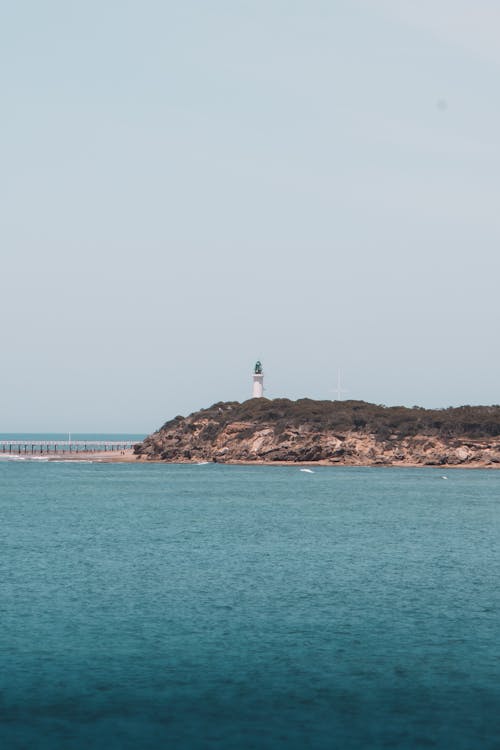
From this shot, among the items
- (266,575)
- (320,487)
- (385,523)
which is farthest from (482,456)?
(266,575)

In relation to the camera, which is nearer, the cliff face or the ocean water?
the ocean water

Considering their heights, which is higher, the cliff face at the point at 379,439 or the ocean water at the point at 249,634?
the cliff face at the point at 379,439

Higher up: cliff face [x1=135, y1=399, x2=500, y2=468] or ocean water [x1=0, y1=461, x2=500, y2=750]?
cliff face [x1=135, y1=399, x2=500, y2=468]

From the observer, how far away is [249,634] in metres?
38.2

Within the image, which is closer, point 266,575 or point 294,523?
point 266,575

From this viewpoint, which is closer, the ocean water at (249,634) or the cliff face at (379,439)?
the ocean water at (249,634)

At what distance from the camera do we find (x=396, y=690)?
30.3 metres

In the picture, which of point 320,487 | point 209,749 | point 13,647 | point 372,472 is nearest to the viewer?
point 209,749

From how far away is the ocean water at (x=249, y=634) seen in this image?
26.8 m

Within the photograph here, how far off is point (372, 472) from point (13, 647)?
142714 mm

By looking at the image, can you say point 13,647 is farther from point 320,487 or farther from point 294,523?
point 320,487

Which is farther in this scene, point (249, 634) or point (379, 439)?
point (379, 439)

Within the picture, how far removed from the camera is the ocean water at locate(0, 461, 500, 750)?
26.8m

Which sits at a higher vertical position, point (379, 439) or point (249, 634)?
point (379, 439)
